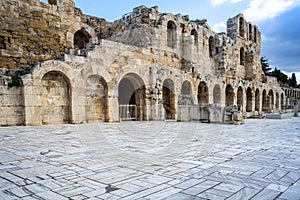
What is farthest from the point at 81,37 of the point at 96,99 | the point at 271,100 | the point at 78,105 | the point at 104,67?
the point at 271,100

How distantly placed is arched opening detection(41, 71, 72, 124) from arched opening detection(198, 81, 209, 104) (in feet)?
35.9

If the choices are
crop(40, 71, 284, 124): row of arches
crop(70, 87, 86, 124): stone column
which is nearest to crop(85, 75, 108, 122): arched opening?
crop(40, 71, 284, 124): row of arches

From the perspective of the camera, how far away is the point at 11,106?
30.7ft

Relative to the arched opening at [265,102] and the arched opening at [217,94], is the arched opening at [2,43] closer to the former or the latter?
the arched opening at [217,94]

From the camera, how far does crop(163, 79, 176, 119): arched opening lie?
1542 cm

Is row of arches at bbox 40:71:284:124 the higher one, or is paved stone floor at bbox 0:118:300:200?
row of arches at bbox 40:71:284:124

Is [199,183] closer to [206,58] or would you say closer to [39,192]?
[39,192]

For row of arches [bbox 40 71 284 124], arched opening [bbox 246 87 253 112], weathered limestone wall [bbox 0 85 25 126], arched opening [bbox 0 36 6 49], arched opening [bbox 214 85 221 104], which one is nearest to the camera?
weathered limestone wall [bbox 0 85 25 126]

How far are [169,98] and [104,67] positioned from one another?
566 cm

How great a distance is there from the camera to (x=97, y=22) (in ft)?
61.0

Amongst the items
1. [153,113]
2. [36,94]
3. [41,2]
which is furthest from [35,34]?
[153,113]

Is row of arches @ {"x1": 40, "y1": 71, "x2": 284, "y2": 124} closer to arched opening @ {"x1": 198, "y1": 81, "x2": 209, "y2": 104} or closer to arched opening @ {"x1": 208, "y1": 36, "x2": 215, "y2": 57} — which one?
arched opening @ {"x1": 198, "y1": 81, "x2": 209, "y2": 104}

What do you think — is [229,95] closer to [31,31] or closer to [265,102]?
[265,102]

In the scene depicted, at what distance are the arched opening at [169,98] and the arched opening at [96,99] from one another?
4.91m
